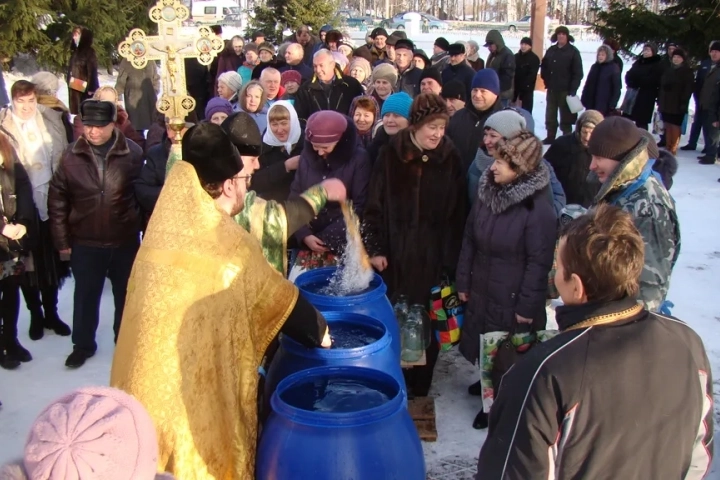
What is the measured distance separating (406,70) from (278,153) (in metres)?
4.70

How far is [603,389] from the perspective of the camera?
5.77ft

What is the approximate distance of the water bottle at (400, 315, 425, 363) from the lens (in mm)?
3975

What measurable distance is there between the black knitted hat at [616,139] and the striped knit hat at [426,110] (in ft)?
3.66

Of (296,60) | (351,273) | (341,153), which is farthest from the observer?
(296,60)

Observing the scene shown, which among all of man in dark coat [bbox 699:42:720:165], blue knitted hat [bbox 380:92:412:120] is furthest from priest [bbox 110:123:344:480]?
man in dark coat [bbox 699:42:720:165]

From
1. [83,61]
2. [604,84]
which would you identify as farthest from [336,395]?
[604,84]

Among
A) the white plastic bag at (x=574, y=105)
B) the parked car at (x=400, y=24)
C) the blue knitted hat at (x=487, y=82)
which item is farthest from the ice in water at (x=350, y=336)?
the parked car at (x=400, y=24)

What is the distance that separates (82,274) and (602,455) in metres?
3.82

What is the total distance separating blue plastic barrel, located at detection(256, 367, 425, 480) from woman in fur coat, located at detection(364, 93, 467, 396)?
1694 mm

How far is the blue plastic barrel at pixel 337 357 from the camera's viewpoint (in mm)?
2672

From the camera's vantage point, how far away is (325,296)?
3.12 metres

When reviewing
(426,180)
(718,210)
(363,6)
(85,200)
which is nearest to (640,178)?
(426,180)

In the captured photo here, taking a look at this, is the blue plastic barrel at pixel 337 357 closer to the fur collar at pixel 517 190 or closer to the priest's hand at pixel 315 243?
the fur collar at pixel 517 190

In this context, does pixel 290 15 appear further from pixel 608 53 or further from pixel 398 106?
pixel 398 106
